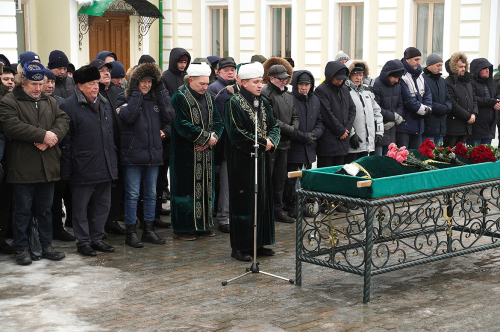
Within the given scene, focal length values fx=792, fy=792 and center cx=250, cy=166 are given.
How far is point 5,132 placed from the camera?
6.89m

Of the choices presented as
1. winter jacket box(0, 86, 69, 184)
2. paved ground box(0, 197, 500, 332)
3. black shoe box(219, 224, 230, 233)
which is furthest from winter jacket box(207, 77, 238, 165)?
winter jacket box(0, 86, 69, 184)

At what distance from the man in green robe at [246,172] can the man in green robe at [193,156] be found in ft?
2.19

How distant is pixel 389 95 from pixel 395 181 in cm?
444

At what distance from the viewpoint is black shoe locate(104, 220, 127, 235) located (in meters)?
8.39

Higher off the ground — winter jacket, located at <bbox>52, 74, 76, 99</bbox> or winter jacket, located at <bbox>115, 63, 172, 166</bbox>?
winter jacket, located at <bbox>52, 74, 76, 99</bbox>

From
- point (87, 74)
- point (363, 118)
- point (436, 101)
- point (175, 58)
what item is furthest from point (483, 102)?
point (87, 74)

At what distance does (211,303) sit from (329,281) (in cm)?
115

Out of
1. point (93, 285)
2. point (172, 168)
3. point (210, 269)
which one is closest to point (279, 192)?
point (172, 168)

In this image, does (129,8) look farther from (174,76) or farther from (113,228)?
(113,228)

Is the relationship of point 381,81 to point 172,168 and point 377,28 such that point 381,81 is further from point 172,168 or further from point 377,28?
point 377,28

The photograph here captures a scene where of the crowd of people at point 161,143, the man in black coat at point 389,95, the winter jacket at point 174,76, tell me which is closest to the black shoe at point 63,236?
the crowd of people at point 161,143

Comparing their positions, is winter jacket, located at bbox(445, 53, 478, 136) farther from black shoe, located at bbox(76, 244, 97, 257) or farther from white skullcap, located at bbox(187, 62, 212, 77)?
black shoe, located at bbox(76, 244, 97, 257)

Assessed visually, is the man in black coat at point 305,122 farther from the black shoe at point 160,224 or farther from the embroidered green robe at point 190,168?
the black shoe at point 160,224

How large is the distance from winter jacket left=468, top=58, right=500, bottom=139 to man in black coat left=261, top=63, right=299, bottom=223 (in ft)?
Answer: 13.3
